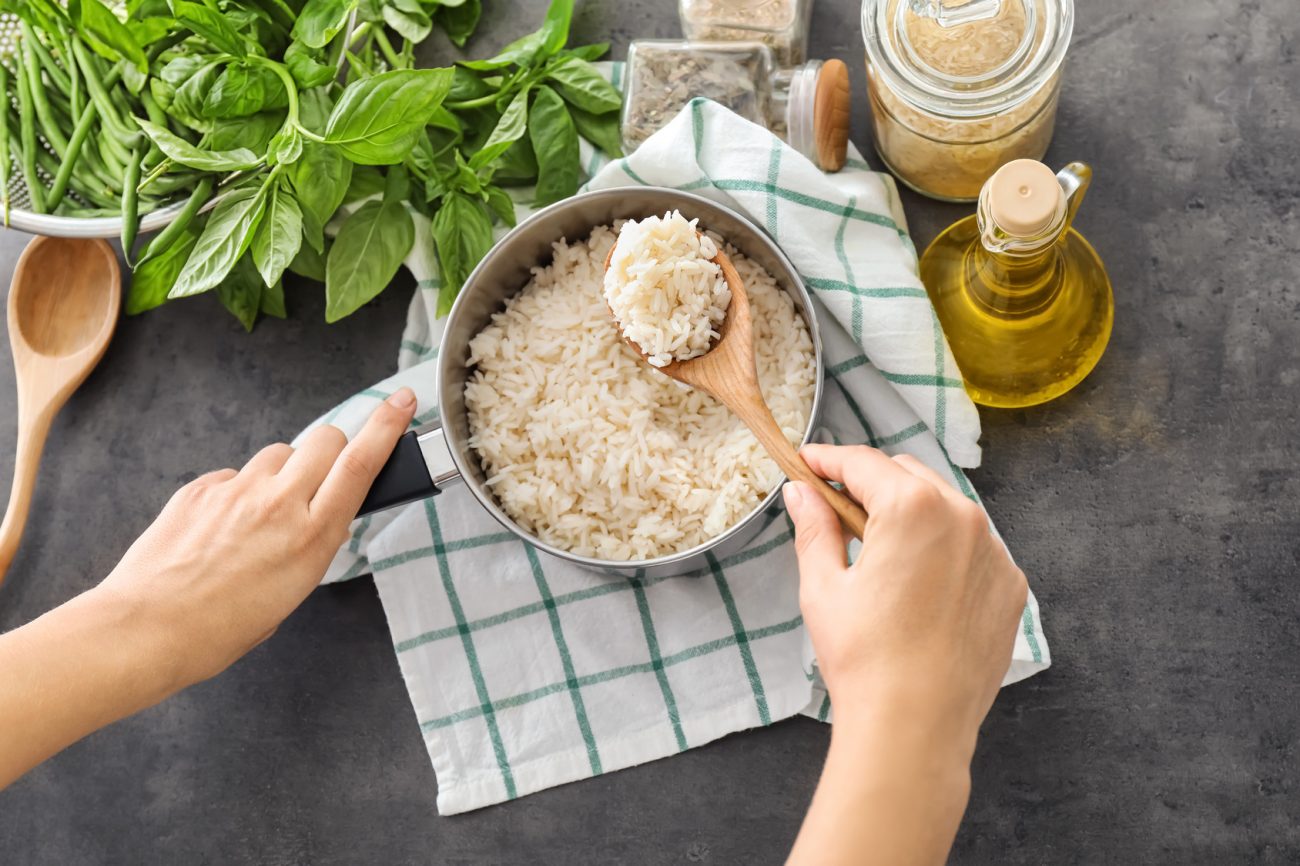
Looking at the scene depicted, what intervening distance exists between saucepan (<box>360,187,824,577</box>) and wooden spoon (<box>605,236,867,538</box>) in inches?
2.6

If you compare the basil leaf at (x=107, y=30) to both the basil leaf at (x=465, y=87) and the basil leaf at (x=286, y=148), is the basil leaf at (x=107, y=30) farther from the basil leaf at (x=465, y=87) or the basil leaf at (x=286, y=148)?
the basil leaf at (x=465, y=87)

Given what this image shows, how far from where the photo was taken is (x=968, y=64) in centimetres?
129

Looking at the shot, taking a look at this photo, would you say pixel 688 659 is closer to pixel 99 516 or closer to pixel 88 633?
pixel 88 633

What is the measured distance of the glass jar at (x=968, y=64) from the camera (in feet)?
4.19

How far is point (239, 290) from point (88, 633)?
1.76ft

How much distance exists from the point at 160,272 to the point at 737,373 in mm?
788

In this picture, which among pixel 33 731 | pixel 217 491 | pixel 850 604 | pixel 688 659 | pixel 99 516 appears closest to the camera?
pixel 850 604

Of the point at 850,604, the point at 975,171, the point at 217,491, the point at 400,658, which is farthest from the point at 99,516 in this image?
the point at 975,171

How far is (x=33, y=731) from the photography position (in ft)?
4.09

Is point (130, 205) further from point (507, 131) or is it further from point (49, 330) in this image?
point (507, 131)

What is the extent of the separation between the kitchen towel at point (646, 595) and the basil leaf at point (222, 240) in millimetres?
238

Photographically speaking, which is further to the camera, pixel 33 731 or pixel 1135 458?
Answer: pixel 1135 458

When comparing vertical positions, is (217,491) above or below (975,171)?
below

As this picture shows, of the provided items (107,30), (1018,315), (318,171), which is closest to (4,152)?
(107,30)
